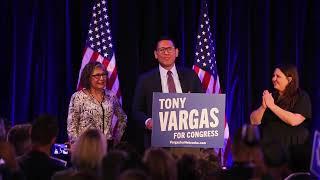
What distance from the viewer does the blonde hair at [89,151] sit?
14.5ft

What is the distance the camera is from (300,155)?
4723 millimetres

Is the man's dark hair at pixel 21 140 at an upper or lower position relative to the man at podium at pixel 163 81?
lower

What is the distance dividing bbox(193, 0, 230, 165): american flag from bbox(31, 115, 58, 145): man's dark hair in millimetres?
3750

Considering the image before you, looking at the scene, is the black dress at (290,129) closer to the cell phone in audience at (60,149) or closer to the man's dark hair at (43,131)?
the man's dark hair at (43,131)

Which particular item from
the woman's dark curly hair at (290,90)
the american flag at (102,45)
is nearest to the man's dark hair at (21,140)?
the woman's dark curly hair at (290,90)

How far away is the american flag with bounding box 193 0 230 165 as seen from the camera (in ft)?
27.1

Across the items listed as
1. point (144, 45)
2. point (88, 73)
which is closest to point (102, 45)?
point (144, 45)

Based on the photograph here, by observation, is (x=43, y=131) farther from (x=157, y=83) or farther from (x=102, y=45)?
(x=102, y=45)

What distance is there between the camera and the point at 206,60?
831 cm

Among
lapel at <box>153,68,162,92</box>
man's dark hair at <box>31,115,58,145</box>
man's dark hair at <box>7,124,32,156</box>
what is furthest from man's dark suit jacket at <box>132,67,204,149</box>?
man's dark hair at <box>31,115,58,145</box>

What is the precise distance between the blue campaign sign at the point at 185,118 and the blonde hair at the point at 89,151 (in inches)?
59.5

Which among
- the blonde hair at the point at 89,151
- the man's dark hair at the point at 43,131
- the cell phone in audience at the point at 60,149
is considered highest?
the man's dark hair at the point at 43,131

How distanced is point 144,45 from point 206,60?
811mm

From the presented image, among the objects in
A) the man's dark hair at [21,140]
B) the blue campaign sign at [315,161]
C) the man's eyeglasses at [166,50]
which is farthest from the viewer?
the man's eyeglasses at [166,50]
